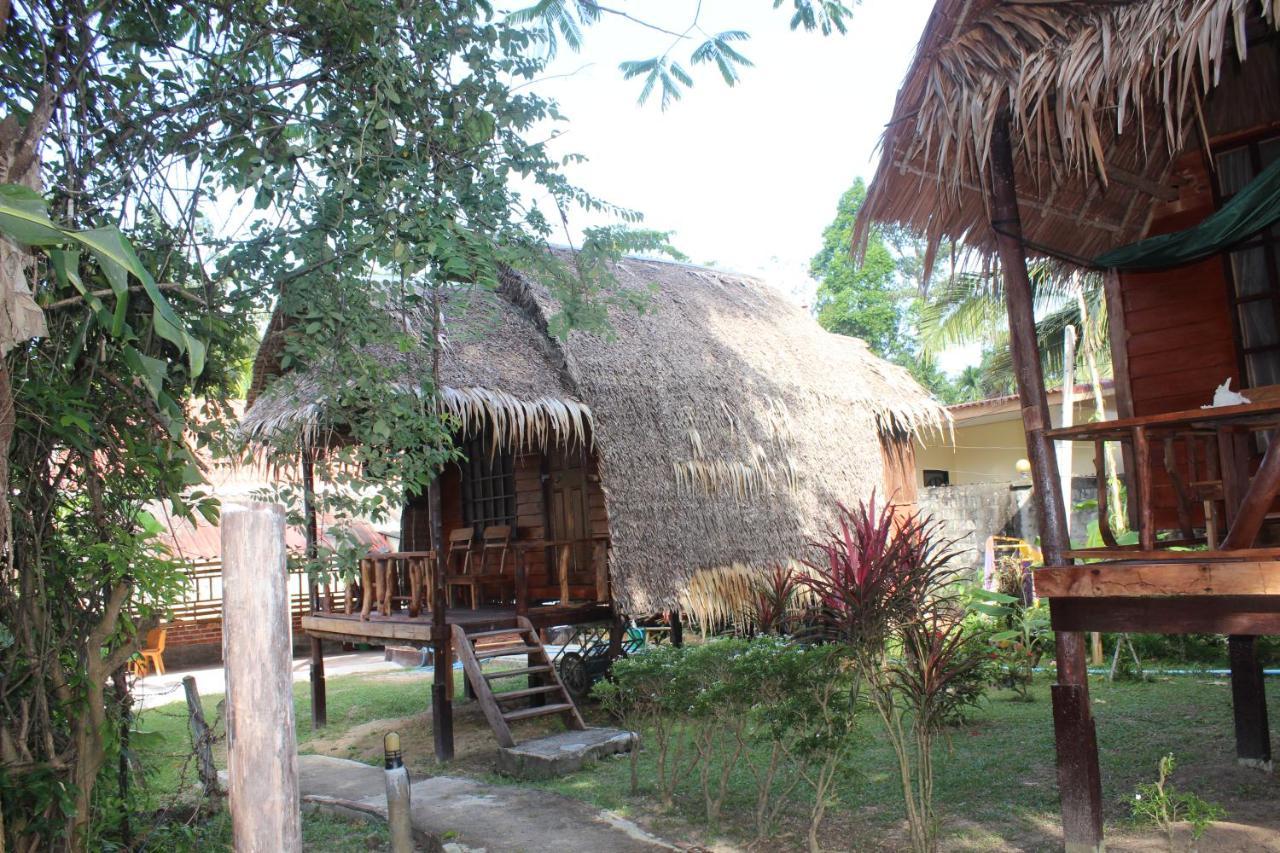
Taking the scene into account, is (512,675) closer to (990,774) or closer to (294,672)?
(990,774)

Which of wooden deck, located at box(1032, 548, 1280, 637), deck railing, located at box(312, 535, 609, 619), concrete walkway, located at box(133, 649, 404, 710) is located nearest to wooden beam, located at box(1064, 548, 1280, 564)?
wooden deck, located at box(1032, 548, 1280, 637)

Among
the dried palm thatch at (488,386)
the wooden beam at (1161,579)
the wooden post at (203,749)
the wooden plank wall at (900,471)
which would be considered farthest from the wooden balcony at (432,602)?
the wooden beam at (1161,579)

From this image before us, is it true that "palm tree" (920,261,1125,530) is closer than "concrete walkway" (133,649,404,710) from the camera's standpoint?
No

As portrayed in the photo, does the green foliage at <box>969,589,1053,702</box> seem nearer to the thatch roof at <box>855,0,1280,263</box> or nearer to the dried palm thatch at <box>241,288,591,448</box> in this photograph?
the thatch roof at <box>855,0,1280,263</box>

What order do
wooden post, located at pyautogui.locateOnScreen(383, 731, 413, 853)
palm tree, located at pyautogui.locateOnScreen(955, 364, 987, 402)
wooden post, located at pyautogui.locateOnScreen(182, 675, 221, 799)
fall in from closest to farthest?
wooden post, located at pyautogui.locateOnScreen(383, 731, 413, 853)
wooden post, located at pyautogui.locateOnScreen(182, 675, 221, 799)
palm tree, located at pyautogui.locateOnScreen(955, 364, 987, 402)

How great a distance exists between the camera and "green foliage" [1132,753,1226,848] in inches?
148

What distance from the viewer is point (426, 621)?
848cm

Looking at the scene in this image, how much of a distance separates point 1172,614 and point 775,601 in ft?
18.9

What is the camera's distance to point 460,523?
11.6 m

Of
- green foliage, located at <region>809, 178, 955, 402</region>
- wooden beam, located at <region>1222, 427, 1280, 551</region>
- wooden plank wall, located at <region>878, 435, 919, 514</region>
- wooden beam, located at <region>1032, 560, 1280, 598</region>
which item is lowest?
wooden beam, located at <region>1032, 560, 1280, 598</region>

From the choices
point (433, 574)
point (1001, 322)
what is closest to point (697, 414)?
point (433, 574)

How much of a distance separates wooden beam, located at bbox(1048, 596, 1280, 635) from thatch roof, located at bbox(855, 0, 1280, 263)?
5.96ft

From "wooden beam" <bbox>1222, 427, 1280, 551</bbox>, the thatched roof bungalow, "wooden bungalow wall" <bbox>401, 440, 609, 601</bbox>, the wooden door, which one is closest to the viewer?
"wooden beam" <bbox>1222, 427, 1280, 551</bbox>

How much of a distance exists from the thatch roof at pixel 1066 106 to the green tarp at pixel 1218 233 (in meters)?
0.36
